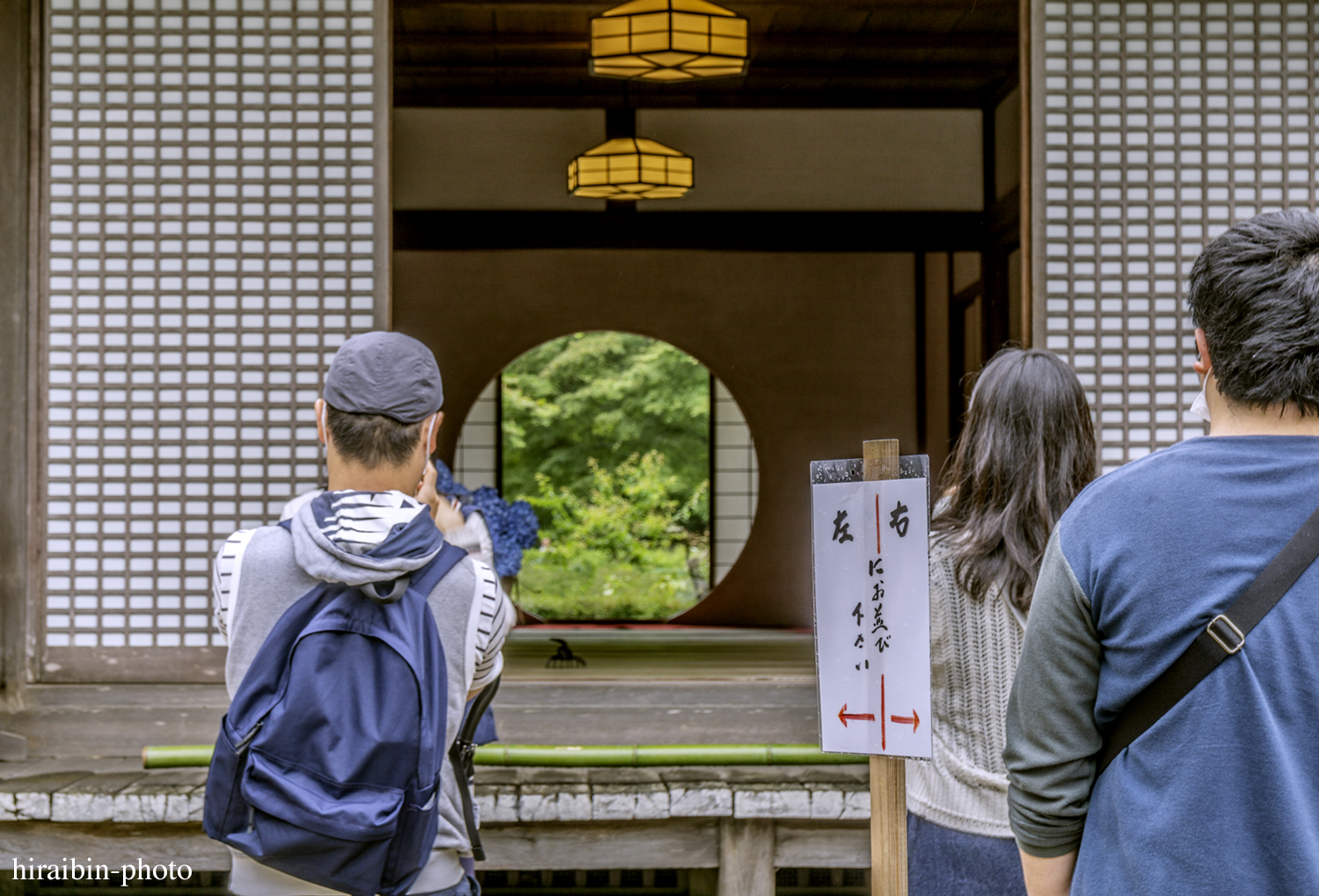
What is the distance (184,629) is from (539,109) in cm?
467

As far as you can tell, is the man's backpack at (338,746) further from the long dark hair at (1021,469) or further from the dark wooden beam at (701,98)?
the dark wooden beam at (701,98)

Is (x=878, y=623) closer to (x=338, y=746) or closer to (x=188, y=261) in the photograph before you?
(x=338, y=746)

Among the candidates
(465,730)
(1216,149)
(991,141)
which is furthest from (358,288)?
(991,141)

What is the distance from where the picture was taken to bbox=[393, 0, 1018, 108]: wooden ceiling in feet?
16.2

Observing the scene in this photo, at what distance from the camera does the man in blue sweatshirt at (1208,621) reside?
1.03m

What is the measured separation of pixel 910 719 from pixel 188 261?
7.52 feet

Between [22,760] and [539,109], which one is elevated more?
[539,109]

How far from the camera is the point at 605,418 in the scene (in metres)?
12.3

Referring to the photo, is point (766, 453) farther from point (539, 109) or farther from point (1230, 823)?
point (1230, 823)

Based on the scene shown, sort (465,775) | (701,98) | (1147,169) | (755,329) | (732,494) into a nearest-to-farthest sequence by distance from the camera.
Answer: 1. (465,775)
2. (1147,169)
3. (701,98)
4. (755,329)
5. (732,494)

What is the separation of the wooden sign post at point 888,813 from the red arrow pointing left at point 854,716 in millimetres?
59

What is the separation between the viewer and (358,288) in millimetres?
2936

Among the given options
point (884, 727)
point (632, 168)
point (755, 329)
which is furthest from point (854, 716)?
point (755, 329)

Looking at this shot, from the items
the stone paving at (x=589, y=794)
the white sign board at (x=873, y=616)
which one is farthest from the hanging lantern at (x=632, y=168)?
the white sign board at (x=873, y=616)
